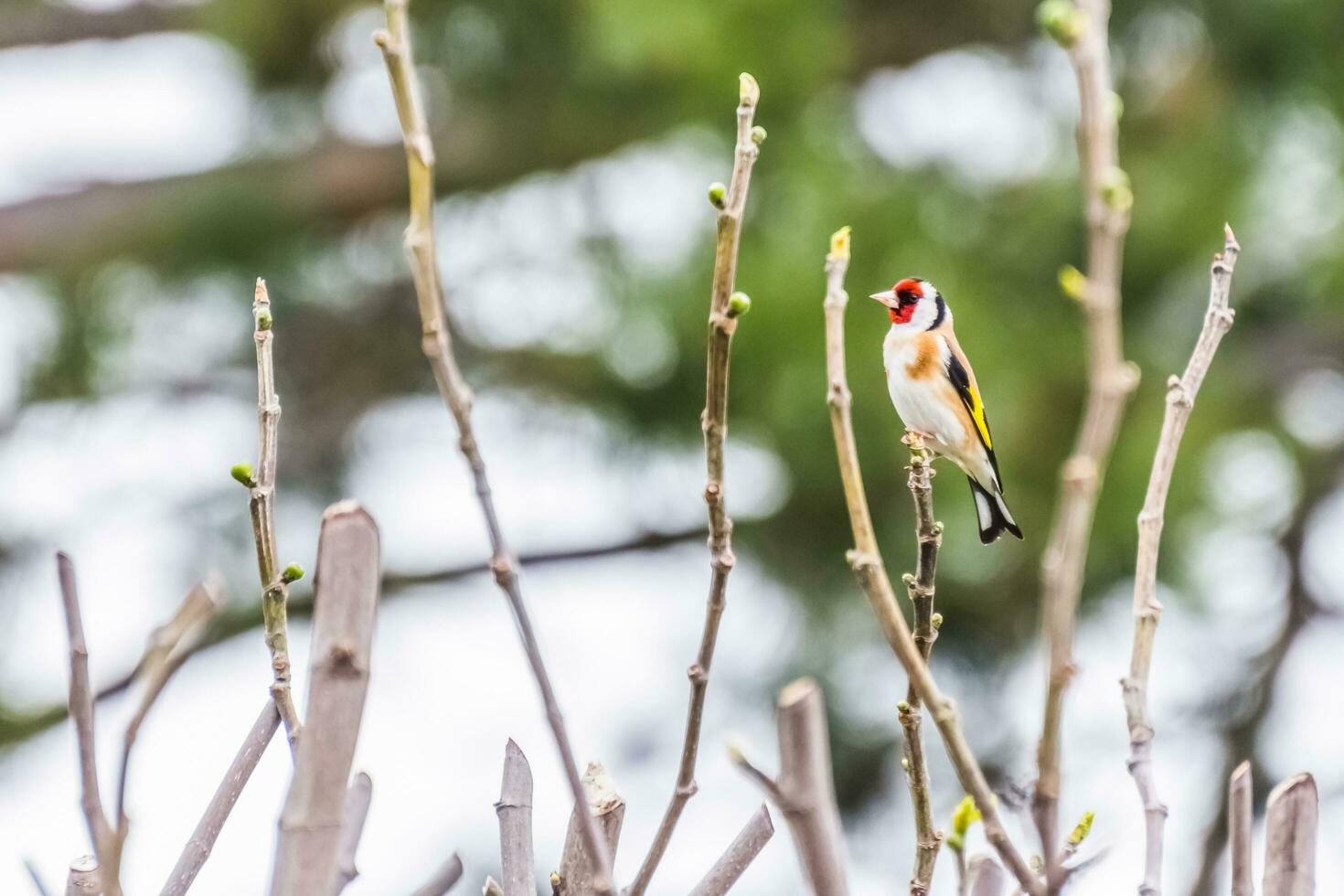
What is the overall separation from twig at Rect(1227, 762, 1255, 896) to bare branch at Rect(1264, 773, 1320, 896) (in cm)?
1

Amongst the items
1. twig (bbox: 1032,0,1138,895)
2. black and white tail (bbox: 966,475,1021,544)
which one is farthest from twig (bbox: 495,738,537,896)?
black and white tail (bbox: 966,475,1021,544)

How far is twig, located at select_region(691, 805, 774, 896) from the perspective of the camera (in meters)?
0.94

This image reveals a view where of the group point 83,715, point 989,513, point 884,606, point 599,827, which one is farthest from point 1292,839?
point 989,513

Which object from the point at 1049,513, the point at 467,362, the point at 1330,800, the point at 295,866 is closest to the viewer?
the point at 295,866

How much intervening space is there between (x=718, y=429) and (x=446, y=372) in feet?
0.56

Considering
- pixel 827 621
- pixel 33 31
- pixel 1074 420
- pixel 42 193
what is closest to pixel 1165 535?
pixel 1074 420

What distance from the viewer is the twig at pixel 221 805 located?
0.90 meters

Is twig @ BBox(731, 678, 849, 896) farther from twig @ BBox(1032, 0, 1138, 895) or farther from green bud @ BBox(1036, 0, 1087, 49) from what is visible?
green bud @ BBox(1036, 0, 1087, 49)

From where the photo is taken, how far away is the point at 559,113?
3869 mm

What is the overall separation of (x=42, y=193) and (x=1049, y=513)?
252 centimetres

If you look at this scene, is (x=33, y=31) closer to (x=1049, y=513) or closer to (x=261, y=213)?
(x=261, y=213)

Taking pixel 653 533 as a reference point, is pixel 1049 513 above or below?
below

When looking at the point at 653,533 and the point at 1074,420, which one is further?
the point at 653,533

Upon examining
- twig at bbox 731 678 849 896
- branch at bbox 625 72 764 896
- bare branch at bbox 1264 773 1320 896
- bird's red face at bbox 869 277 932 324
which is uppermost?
bird's red face at bbox 869 277 932 324
